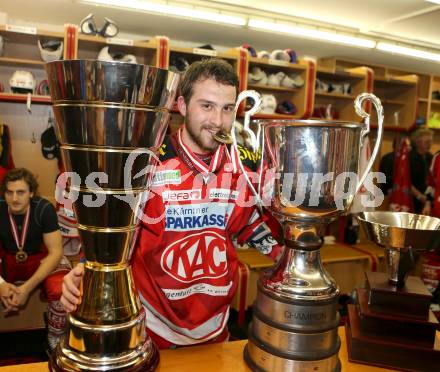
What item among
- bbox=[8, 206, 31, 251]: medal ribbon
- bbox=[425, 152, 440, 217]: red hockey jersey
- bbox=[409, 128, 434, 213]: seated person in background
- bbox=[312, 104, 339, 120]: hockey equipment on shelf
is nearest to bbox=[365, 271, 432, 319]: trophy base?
bbox=[8, 206, 31, 251]: medal ribbon

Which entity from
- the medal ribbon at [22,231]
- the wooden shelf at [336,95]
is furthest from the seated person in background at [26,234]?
the wooden shelf at [336,95]

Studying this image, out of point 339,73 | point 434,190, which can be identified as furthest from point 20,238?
point 434,190

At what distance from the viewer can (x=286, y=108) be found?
13.6ft

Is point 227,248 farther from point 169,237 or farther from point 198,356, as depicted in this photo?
point 198,356

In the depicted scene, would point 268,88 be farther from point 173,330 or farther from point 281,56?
point 173,330

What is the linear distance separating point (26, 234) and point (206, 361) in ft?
7.24

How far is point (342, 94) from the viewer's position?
4.46 metres

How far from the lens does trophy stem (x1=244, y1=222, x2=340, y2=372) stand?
0.77m

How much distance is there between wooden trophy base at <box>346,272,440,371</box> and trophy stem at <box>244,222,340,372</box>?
0.59 feet

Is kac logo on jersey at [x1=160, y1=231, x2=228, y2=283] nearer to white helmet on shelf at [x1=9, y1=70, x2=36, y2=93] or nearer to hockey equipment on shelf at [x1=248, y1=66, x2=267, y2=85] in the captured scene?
white helmet on shelf at [x1=9, y1=70, x2=36, y2=93]

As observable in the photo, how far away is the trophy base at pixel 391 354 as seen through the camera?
947mm

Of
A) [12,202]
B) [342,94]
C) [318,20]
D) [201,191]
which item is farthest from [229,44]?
[201,191]

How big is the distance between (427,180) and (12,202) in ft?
13.7

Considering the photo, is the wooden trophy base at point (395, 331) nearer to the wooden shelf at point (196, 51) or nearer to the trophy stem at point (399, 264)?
the trophy stem at point (399, 264)
